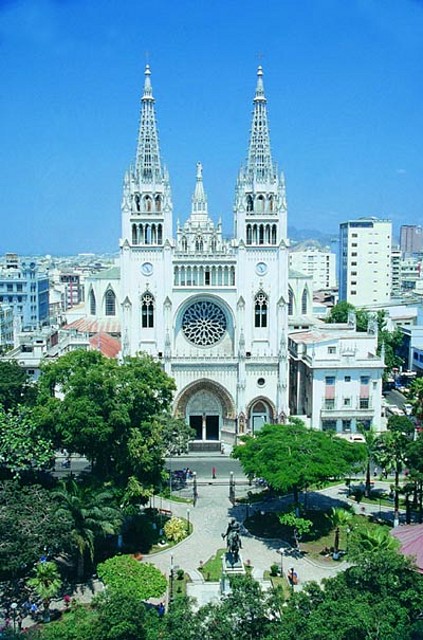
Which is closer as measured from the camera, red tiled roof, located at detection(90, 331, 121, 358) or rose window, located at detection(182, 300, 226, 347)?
red tiled roof, located at detection(90, 331, 121, 358)

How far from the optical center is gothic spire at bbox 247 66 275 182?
2328 inches

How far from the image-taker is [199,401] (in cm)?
5950

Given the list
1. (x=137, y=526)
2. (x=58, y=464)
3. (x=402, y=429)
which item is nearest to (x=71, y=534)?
(x=137, y=526)

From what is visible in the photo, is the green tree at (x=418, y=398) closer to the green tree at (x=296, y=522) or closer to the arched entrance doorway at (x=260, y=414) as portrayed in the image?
the green tree at (x=296, y=522)

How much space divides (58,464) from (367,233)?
91193mm

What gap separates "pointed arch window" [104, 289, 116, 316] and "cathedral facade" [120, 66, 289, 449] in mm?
11148

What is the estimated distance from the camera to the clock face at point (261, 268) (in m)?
58.8

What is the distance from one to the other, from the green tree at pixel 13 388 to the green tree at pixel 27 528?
12686 millimetres

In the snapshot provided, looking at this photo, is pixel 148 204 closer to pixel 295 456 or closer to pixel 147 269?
pixel 147 269

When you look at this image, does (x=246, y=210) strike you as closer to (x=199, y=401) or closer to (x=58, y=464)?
(x=199, y=401)

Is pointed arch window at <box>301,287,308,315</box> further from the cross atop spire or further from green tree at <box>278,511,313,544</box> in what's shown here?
green tree at <box>278,511,313,544</box>

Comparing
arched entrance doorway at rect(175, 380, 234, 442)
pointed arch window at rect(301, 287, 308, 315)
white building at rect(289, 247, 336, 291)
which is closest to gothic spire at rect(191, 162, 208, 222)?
pointed arch window at rect(301, 287, 308, 315)

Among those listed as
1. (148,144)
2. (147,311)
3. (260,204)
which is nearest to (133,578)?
(147,311)

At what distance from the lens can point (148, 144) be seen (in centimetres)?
5897
